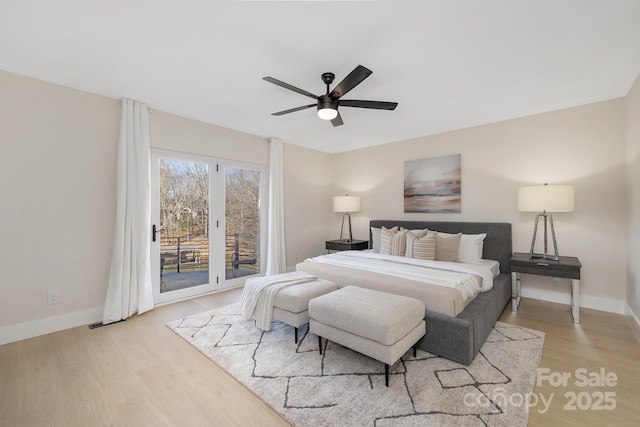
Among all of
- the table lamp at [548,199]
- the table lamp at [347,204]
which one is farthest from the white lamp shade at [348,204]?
the table lamp at [548,199]

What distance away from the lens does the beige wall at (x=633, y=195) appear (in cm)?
275

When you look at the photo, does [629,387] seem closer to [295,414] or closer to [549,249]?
[549,249]

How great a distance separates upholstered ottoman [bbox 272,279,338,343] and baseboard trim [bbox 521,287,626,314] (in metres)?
3.07

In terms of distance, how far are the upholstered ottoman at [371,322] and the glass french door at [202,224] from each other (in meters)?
2.50

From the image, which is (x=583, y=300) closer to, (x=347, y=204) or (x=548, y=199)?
(x=548, y=199)

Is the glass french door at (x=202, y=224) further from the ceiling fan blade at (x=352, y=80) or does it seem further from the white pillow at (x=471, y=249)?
the white pillow at (x=471, y=249)

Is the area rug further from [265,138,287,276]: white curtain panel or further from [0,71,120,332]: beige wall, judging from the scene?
[265,138,287,276]: white curtain panel

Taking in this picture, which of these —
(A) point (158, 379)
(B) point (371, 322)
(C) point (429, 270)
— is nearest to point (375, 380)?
(B) point (371, 322)

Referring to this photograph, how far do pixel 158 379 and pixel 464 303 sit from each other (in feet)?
8.90

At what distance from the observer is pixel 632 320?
9.37 ft

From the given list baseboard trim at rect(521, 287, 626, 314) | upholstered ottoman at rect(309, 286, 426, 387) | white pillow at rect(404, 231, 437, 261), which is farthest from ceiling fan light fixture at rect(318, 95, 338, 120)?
baseboard trim at rect(521, 287, 626, 314)

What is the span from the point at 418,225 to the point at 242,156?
10.8 feet

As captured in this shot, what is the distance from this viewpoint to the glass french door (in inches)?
148

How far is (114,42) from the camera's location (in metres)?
2.20
